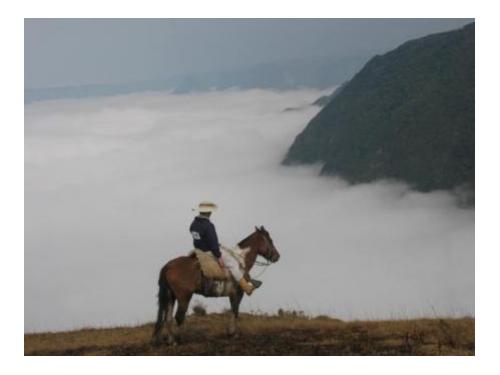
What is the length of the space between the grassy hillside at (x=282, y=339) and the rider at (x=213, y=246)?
1138mm

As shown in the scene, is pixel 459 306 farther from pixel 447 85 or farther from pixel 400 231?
pixel 447 85

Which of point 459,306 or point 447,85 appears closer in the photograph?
point 459,306

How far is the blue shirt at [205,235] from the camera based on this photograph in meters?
16.9

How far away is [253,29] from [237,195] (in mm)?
3541

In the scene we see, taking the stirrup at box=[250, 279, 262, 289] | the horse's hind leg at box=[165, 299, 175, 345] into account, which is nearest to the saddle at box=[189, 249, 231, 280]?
the stirrup at box=[250, 279, 262, 289]

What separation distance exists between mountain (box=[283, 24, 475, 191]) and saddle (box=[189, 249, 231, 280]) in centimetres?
358

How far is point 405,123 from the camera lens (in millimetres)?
19391

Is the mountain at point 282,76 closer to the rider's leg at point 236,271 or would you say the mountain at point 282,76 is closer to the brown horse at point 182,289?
the rider's leg at point 236,271

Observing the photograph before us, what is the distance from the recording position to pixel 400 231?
18.7 metres

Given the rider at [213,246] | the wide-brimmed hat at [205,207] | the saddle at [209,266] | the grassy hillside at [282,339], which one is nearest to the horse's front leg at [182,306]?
the saddle at [209,266]

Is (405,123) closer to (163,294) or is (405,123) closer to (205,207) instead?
(205,207)

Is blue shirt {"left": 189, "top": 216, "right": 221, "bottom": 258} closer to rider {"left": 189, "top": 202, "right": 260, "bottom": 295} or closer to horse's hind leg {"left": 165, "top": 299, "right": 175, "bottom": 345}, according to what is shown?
rider {"left": 189, "top": 202, "right": 260, "bottom": 295}

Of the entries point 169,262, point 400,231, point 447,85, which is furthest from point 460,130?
point 169,262

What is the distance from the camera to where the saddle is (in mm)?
16734
